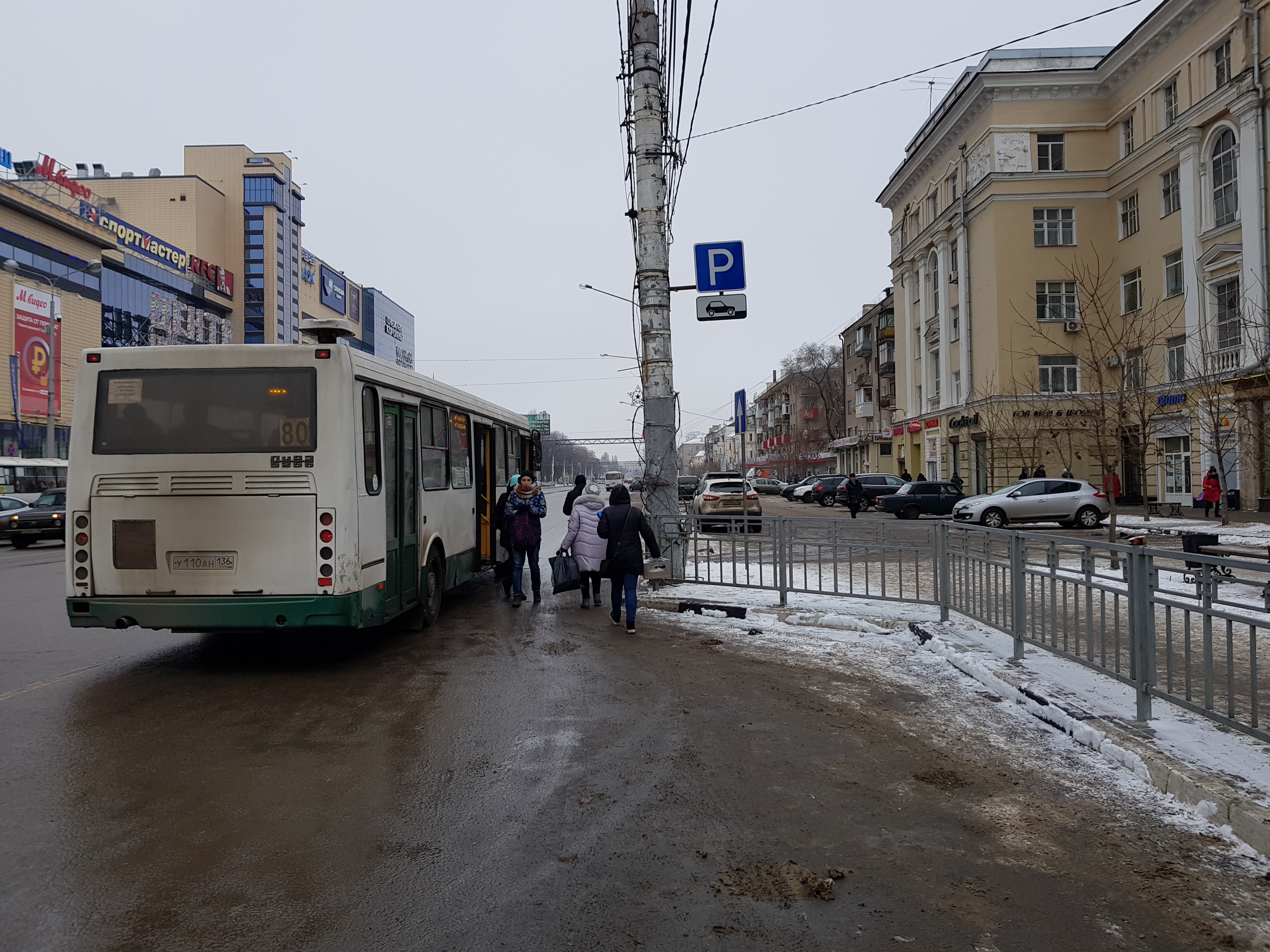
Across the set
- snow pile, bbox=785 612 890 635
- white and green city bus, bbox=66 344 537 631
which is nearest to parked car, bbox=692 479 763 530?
snow pile, bbox=785 612 890 635

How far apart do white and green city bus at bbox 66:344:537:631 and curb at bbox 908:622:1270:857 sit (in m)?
5.43

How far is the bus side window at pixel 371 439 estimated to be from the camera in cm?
769

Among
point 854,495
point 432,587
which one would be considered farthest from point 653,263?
point 854,495

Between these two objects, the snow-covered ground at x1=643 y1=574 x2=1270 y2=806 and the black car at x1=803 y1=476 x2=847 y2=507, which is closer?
the snow-covered ground at x1=643 y1=574 x2=1270 y2=806

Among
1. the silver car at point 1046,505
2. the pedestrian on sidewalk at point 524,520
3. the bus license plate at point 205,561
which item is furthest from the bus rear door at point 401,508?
the silver car at point 1046,505

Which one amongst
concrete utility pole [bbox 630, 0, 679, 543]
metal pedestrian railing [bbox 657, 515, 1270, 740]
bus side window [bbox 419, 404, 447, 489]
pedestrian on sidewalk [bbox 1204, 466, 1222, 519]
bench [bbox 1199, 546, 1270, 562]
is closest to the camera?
metal pedestrian railing [bbox 657, 515, 1270, 740]

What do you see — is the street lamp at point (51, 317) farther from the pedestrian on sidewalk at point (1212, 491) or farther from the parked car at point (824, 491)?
the pedestrian on sidewalk at point (1212, 491)


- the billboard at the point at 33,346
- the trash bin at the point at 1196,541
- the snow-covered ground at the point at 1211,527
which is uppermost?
the billboard at the point at 33,346

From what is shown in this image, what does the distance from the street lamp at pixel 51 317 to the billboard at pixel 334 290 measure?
196ft

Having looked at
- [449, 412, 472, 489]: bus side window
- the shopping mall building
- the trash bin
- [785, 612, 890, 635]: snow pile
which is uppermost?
the shopping mall building

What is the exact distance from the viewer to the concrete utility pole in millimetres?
12773

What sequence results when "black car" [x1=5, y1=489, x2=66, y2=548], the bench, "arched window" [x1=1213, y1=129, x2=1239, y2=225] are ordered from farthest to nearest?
"arched window" [x1=1213, y1=129, x2=1239, y2=225], "black car" [x1=5, y1=489, x2=66, y2=548], the bench

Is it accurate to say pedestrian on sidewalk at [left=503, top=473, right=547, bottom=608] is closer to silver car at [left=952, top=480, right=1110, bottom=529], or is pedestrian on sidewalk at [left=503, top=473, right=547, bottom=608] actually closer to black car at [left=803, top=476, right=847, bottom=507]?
Result: silver car at [left=952, top=480, right=1110, bottom=529]

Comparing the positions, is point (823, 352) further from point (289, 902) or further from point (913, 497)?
point (289, 902)
